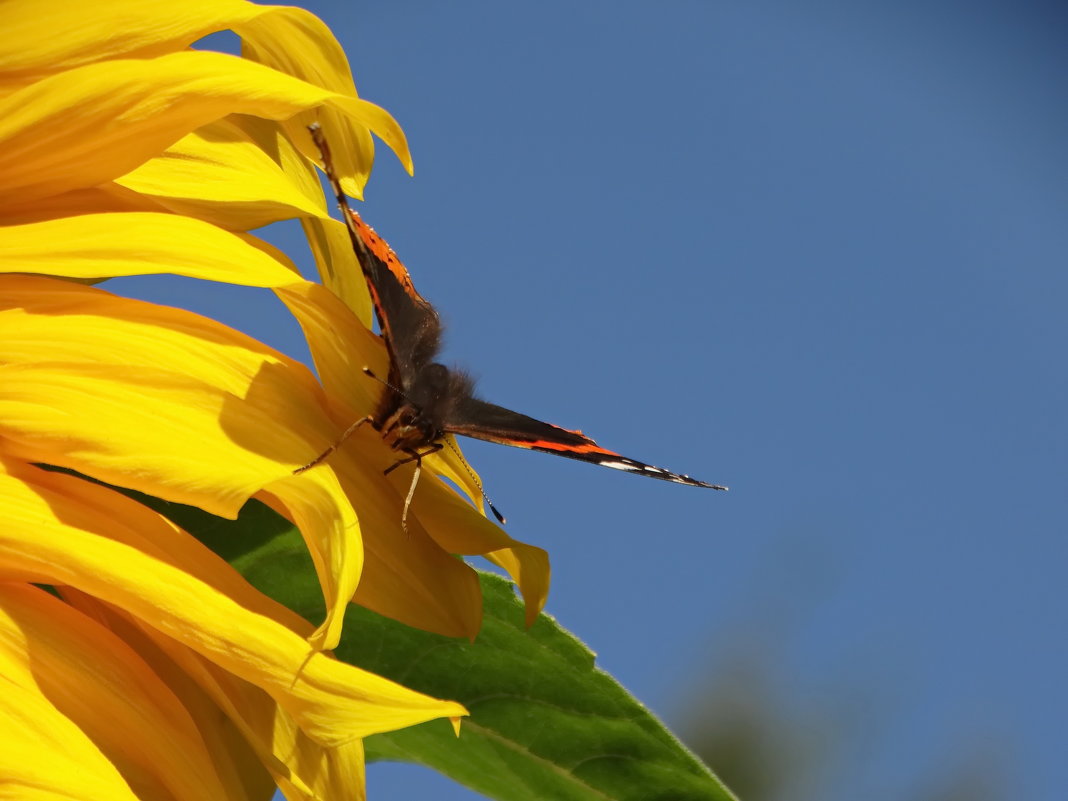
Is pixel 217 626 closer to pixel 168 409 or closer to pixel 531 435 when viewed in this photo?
pixel 168 409

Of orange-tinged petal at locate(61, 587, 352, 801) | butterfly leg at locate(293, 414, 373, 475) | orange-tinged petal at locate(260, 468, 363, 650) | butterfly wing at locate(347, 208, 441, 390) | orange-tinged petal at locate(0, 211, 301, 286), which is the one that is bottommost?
orange-tinged petal at locate(61, 587, 352, 801)

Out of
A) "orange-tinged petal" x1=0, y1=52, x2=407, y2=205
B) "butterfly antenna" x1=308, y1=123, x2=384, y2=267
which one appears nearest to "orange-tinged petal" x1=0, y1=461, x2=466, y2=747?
"orange-tinged petal" x1=0, y1=52, x2=407, y2=205

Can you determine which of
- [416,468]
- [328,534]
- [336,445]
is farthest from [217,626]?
[416,468]

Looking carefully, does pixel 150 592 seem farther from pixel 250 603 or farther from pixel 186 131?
pixel 186 131

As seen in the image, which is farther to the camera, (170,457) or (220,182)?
(220,182)

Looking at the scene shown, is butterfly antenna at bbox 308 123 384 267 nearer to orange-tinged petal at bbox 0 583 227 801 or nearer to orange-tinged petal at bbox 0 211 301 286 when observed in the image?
orange-tinged petal at bbox 0 211 301 286

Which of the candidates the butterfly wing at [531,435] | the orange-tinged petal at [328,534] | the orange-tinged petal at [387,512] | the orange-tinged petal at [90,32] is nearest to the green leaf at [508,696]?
the orange-tinged petal at [387,512]
